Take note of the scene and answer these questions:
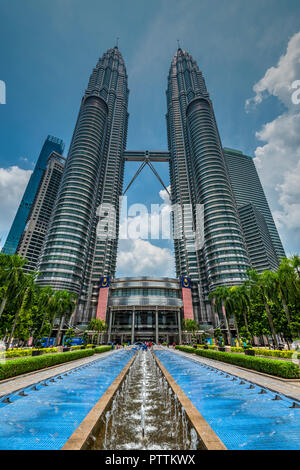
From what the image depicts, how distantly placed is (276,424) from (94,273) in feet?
356

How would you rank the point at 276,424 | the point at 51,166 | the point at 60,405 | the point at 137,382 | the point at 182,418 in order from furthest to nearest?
the point at 51,166 → the point at 137,382 → the point at 60,405 → the point at 182,418 → the point at 276,424

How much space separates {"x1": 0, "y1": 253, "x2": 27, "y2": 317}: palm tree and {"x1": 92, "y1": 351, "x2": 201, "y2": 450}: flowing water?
1873 cm

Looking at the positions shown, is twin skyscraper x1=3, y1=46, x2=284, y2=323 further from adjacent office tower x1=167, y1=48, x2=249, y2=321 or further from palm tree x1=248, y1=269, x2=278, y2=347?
palm tree x1=248, y1=269, x2=278, y2=347

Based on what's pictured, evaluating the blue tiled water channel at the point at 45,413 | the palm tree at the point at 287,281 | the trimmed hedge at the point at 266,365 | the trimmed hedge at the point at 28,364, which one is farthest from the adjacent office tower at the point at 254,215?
the blue tiled water channel at the point at 45,413

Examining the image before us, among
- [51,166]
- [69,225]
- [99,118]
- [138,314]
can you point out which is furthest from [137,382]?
[51,166]

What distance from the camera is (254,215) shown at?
481 feet

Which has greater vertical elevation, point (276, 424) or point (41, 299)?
point (41, 299)

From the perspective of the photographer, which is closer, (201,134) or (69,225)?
(69,225)

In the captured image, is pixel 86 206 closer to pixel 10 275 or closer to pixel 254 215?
pixel 10 275

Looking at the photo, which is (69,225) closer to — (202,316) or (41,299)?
(41,299)

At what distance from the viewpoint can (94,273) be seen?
109000 millimetres

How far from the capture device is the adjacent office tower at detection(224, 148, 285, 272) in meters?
135

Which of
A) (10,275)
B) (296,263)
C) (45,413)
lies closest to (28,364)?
(45,413)

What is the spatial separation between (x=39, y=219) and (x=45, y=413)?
168m
